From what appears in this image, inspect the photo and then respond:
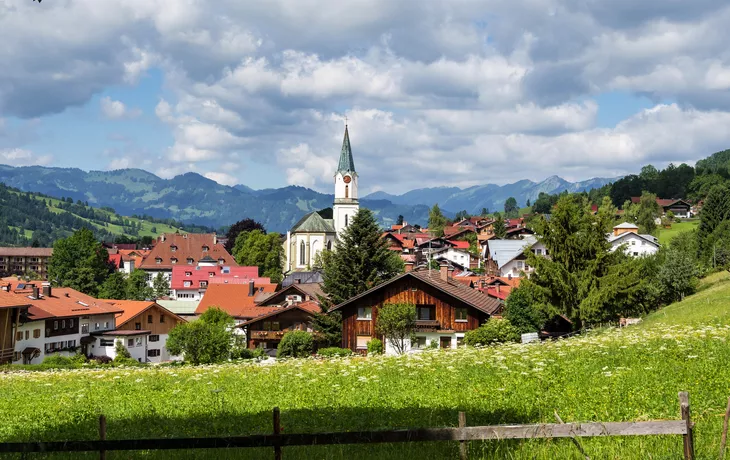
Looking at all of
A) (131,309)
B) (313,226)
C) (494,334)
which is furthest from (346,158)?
(494,334)

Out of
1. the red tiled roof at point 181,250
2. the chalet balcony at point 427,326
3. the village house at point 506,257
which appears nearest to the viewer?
the chalet balcony at point 427,326

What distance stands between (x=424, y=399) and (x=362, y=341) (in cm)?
3113

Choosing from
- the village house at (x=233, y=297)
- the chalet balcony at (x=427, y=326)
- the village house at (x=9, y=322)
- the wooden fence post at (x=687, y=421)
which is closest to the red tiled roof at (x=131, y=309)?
the village house at (x=233, y=297)

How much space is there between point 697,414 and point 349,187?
125 meters

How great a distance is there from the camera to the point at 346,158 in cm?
13788

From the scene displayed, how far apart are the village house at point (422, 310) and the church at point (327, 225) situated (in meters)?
80.1

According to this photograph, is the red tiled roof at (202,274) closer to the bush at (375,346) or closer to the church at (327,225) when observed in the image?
the church at (327,225)

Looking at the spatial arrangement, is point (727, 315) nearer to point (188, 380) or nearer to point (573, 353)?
point (573, 353)

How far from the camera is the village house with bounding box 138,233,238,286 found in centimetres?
15450

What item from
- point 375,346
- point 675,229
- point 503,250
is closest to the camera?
point 375,346

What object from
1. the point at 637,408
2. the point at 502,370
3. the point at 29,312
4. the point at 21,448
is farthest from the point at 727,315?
the point at 29,312

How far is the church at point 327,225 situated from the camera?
13000 cm

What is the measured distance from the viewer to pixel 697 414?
1162 centimetres

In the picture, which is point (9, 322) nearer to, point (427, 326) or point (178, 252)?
point (427, 326)
